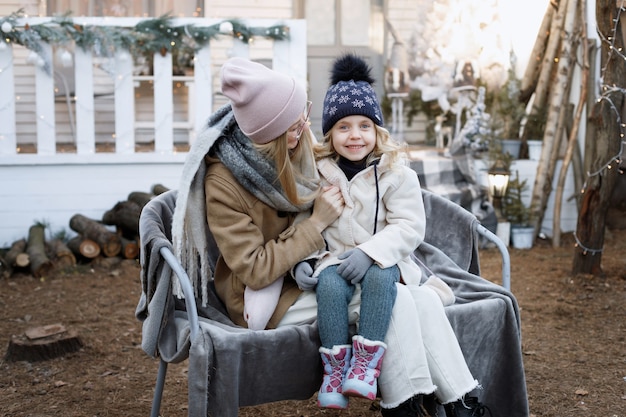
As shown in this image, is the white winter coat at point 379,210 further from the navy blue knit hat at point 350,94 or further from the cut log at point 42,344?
the cut log at point 42,344

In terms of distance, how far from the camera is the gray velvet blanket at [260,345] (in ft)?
7.55

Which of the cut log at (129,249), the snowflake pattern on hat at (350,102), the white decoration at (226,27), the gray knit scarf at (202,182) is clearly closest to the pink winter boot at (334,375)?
the gray knit scarf at (202,182)

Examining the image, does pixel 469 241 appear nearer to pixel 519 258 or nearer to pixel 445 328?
pixel 445 328

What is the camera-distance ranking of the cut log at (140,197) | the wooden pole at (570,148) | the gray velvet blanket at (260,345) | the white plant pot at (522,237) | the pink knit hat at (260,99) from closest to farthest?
the gray velvet blanket at (260,345)
the pink knit hat at (260,99)
the cut log at (140,197)
the wooden pole at (570,148)
the white plant pot at (522,237)

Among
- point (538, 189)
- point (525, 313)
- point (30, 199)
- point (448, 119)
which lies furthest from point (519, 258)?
point (30, 199)

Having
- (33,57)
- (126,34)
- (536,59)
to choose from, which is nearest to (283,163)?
(126,34)

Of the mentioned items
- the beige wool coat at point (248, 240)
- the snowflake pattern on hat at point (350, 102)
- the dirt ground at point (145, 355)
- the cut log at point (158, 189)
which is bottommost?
the dirt ground at point (145, 355)

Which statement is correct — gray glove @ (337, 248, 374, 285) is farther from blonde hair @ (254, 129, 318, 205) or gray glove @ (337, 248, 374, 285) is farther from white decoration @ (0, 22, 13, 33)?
white decoration @ (0, 22, 13, 33)

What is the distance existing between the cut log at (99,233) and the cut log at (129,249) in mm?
36

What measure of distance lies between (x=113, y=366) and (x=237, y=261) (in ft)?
5.64

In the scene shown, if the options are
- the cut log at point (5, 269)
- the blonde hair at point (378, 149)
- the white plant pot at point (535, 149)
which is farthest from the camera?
the white plant pot at point (535, 149)

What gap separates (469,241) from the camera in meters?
3.06

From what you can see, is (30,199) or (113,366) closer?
(113,366)

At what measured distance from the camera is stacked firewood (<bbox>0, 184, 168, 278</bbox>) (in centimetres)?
562
